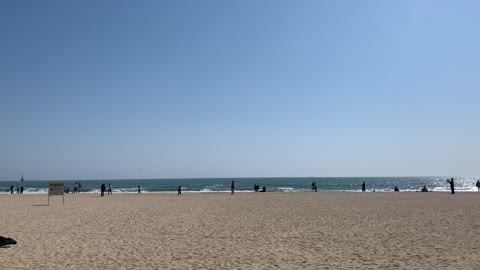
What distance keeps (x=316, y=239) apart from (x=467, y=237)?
5208 mm

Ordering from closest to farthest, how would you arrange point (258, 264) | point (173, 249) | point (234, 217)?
point (258, 264)
point (173, 249)
point (234, 217)

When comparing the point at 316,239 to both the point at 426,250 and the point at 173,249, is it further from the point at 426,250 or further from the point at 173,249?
the point at 173,249

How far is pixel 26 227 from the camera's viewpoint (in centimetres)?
1641

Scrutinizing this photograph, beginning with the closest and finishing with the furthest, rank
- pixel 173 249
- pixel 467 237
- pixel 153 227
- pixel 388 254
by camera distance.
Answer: pixel 388 254, pixel 173 249, pixel 467 237, pixel 153 227

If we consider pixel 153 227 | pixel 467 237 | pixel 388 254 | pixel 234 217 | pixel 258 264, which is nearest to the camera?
pixel 258 264

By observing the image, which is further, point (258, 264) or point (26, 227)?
point (26, 227)

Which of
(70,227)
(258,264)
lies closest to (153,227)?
(70,227)

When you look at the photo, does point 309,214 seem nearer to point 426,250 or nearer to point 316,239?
point 316,239

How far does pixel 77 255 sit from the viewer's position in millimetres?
10727

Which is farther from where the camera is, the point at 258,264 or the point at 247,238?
the point at 247,238

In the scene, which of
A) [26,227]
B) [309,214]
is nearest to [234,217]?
[309,214]

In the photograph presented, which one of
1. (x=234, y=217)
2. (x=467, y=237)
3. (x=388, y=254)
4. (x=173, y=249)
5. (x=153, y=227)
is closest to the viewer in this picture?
(x=388, y=254)

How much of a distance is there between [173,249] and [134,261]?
1.77m

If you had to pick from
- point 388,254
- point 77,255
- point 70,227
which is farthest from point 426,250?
point 70,227
